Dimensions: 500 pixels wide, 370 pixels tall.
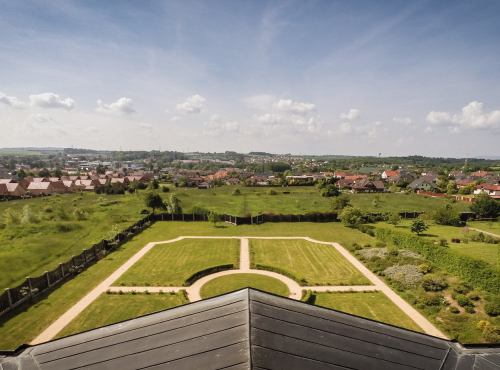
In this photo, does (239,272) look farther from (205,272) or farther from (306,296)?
(306,296)

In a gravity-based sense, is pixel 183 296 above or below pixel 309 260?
above

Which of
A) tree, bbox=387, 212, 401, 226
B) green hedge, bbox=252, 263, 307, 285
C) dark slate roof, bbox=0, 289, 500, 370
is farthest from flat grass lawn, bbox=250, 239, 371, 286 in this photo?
dark slate roof, bbox=0, 289, 500, 370

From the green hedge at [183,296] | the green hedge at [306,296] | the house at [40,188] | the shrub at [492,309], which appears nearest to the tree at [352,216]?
the shrub at [492,309]

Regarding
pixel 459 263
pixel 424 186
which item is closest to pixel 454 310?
pixel 459 263

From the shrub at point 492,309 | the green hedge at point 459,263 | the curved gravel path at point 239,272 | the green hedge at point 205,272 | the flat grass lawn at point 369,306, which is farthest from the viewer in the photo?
the green hedge at point 205,272

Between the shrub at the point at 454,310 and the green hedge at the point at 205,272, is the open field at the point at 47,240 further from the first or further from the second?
the shrub at the point at 454,310

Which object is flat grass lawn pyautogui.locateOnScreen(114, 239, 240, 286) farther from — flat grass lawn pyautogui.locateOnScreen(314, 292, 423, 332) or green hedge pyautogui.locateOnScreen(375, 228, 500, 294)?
green hedge pyautogui.locateOnScreen(375, 228, 500, 294)
